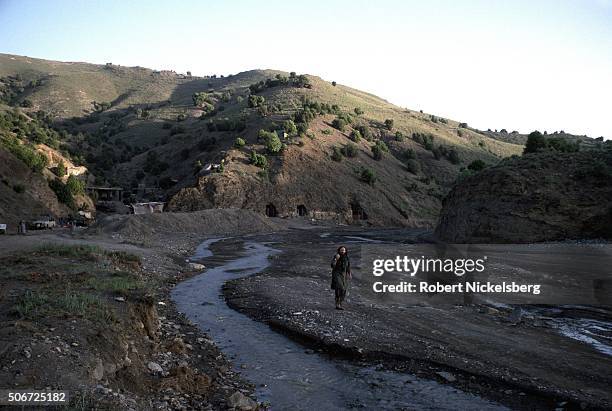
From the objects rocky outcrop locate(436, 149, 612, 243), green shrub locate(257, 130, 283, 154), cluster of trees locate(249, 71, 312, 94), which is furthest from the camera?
cluster of trees locate(249, 71, 312, 94)

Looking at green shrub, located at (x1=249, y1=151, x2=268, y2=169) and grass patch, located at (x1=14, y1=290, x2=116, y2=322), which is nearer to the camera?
grass patch, located at (x1=14, y1=290, x2=116, y2=322)

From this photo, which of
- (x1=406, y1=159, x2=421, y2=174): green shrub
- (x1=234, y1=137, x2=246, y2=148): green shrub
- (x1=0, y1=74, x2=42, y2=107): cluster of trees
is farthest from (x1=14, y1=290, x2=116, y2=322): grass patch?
(x1=0, y1=74, x2=42, y2=107): cluster of trees

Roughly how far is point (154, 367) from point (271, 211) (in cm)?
6860

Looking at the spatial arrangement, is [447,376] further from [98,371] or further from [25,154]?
[25,154]

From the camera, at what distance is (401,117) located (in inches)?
5197

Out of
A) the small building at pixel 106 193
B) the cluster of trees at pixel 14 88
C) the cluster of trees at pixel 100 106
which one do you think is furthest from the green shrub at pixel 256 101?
the cluster of trees at pixel 14 88

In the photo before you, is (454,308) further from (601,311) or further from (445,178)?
(445,178)

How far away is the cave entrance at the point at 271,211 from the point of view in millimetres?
78625

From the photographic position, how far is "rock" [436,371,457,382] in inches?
440

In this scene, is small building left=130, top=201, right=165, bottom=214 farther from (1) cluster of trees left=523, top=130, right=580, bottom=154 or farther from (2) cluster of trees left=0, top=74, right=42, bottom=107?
(2) cluster of trees left=0, top=74, right=42, bottom=107

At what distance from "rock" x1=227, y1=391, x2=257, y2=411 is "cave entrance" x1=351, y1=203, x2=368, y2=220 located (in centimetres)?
7474

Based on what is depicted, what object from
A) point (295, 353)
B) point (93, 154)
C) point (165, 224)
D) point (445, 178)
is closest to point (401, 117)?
point (445, 178)

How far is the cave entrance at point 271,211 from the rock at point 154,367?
222 feet

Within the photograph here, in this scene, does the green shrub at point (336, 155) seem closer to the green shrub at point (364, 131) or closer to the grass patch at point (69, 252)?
the green shrub at point (364, 131)
